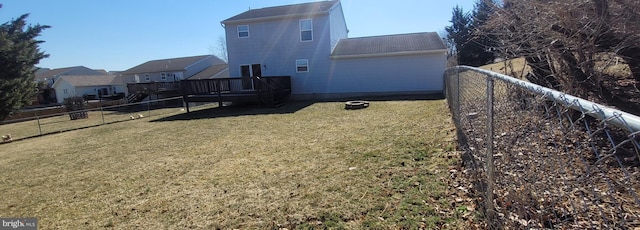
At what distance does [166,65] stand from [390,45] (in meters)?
26.4

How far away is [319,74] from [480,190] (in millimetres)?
14637

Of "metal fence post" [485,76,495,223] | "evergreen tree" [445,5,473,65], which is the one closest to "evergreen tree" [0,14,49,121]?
"metal fence post" [485,76,495,223]

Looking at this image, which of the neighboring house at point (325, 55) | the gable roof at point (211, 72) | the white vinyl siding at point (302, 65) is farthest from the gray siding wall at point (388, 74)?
the gable roof at point (211, 72)

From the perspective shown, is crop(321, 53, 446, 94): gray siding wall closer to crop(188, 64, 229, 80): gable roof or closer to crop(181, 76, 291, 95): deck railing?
crop(181, 76, 291, 95): deck railing

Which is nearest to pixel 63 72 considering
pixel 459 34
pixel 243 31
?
pixel 243 31

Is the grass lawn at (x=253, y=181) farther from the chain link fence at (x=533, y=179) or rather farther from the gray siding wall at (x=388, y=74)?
the gray siding wall at (x=388, y=74)

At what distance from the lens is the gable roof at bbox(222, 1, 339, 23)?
679 inches

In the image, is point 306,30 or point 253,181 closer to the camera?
point 253,181

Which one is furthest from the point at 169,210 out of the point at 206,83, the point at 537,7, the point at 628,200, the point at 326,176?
the point at 206,83

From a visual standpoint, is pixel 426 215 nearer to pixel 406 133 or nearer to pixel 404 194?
pixel 404 194

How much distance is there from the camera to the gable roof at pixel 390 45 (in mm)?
15662

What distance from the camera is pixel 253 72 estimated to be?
18.5m

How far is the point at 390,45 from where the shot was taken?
1719cm

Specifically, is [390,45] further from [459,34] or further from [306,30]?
[459,34]
